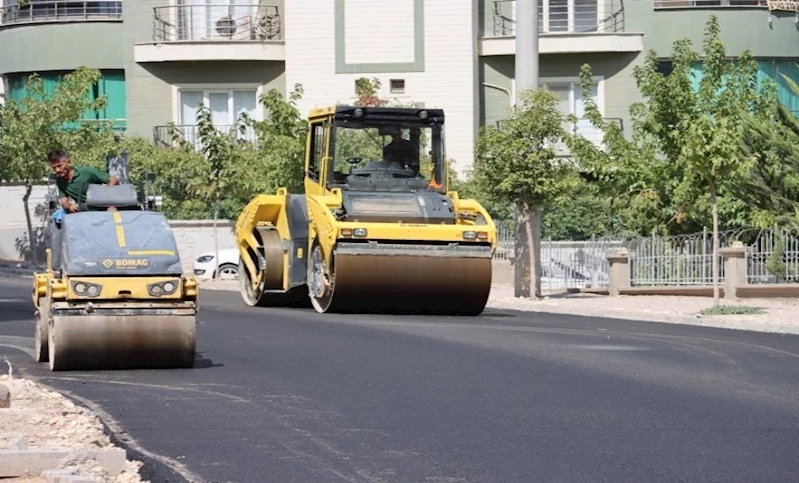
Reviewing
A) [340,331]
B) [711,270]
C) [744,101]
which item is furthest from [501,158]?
[340,331]

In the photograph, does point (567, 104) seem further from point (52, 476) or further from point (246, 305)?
point (52, 476)

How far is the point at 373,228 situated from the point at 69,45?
26.9m

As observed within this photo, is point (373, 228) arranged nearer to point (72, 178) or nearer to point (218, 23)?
point (72, 178)

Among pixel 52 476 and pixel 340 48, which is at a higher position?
pixel 340 48

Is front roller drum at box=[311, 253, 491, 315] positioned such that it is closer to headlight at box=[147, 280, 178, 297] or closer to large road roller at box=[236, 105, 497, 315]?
large road roller at box=[236, 105, 497, 315]

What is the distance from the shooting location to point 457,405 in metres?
12.9

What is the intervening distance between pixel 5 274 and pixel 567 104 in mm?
16163

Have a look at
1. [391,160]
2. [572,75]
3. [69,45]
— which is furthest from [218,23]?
[391,160]

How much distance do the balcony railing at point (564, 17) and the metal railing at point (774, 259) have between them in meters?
17.2

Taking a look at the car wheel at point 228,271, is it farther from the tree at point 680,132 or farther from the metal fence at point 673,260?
the metal fence at point 673,260

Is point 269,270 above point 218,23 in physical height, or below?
below

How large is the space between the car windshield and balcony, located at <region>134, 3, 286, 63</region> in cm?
2046

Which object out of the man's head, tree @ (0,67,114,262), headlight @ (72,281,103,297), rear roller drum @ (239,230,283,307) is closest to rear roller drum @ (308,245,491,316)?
rear roller drum @ (239,230,283,307)

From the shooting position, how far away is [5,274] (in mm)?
41844
